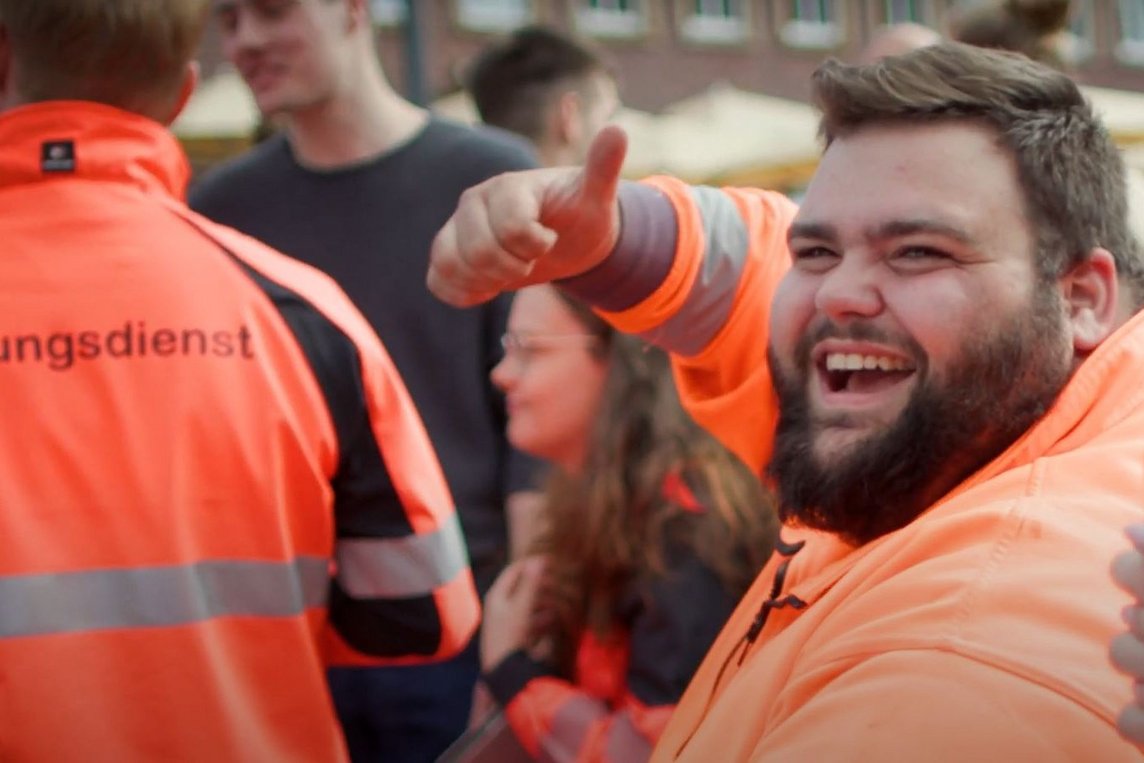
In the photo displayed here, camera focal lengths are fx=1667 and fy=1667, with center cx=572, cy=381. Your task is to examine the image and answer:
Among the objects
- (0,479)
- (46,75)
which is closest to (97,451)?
(0,479)

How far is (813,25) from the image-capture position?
57.5 feet

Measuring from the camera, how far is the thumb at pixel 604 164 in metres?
1.71

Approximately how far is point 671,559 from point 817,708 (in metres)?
1.07

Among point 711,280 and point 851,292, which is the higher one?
point 851,292

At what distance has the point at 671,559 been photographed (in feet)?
7.64

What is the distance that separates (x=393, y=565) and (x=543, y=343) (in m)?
0.66

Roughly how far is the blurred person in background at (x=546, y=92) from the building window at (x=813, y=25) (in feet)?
44.7

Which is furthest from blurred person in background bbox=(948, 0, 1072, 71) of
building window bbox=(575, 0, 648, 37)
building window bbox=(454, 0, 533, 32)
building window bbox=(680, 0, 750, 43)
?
building window bbox=(680, 0, 750, 43)

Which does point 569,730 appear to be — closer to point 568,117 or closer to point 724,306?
point 724,306

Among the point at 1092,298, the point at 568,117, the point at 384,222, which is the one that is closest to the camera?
the point at 1092,298

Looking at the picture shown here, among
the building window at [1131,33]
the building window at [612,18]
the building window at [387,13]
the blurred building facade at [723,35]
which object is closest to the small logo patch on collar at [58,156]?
the building window at [387,13]

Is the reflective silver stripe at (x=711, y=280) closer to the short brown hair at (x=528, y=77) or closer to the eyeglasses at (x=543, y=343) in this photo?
the eyeglasses at (x=543, y=343)

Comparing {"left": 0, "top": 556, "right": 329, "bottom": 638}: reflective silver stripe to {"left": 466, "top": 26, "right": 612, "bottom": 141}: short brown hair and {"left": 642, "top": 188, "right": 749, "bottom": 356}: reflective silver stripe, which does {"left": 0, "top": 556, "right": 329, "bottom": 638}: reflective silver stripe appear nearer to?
{"left": 642, "top": 188, "right": 749, "bottom": 356}: reflective silver stripe

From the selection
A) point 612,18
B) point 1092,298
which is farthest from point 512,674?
point 612,18
